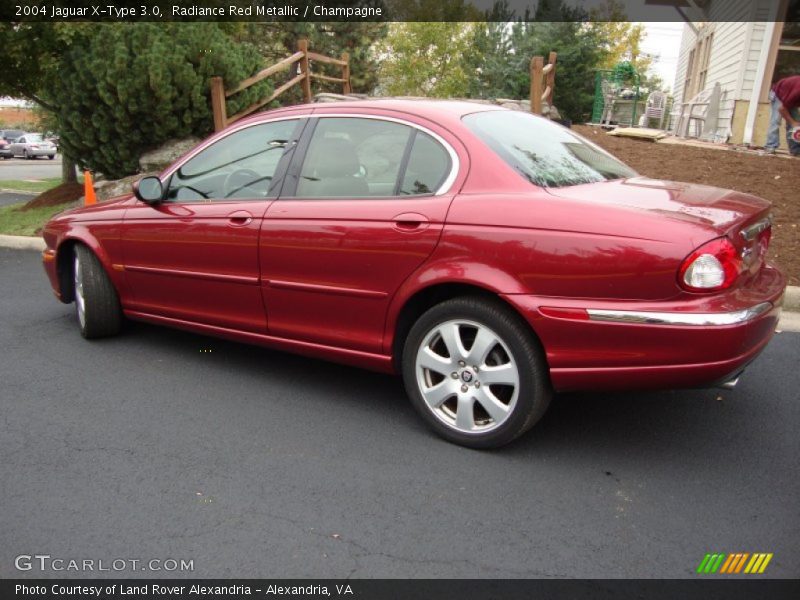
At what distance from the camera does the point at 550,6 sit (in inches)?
843

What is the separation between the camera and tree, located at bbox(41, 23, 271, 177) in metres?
9.41

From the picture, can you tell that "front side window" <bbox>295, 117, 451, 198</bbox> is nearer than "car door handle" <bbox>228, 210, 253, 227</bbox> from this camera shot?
Yes

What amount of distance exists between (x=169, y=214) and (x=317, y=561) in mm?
2562

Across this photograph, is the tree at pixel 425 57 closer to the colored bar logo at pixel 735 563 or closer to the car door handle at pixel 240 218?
the car door handle at pixel 240 218

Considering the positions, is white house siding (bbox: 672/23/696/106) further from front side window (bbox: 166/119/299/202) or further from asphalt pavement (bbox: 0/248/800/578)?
asphalt pavement (bbox: 0/248/800/578)

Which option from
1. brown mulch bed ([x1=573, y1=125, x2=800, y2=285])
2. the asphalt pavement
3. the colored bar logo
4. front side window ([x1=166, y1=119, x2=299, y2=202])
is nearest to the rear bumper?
the asphalt pavement

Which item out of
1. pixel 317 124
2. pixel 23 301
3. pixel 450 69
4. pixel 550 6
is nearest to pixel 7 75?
pixel 23 301

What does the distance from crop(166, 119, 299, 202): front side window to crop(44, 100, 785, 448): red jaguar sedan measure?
14 mm

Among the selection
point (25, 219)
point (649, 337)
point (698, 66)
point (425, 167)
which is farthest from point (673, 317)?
point (698, 66)

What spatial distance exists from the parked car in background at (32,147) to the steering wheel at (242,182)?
138ft

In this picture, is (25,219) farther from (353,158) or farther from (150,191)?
(353,158)

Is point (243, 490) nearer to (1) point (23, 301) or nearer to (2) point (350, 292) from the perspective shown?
(2) point (350, 292)

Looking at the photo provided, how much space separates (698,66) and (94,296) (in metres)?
18.1

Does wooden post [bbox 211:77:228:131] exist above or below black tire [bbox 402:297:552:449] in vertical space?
above
